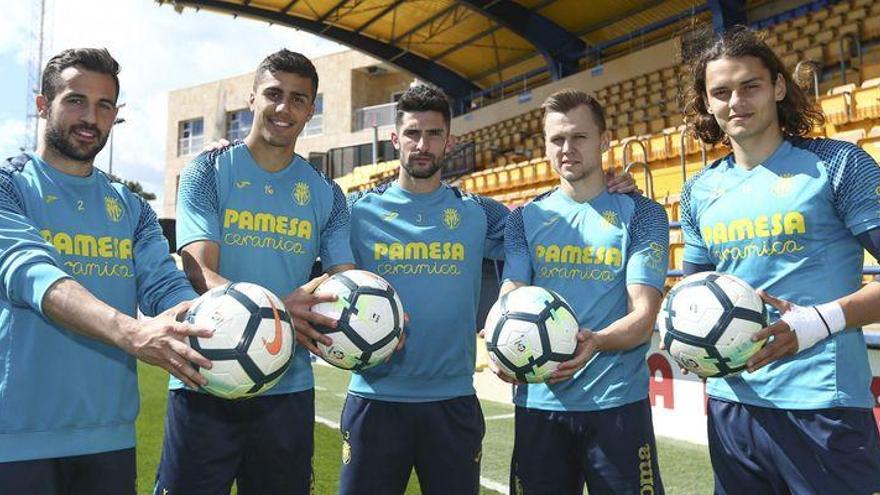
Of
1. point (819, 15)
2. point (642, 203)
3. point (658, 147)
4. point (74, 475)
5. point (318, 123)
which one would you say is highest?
point (318, 123)

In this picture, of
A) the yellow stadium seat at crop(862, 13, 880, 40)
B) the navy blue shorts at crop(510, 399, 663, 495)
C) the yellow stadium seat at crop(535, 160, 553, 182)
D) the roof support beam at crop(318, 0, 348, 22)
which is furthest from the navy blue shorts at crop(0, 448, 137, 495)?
the roof support beam at crop(318, 0, 348, 22)

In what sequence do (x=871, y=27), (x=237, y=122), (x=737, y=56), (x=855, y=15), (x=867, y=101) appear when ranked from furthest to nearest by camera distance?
1. (x=237, y=122)
2. (x=855, y=15)
3. (x=871, y=27)
4. (x=867, y=101)
5. (x=737, y=56)

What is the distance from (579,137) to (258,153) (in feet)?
4.57

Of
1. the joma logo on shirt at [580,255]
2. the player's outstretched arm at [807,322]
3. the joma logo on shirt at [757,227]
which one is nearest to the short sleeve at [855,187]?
the joma logo on shirt at [757,227]

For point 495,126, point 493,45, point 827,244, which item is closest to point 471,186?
point 495,126

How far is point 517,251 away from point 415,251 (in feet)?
1.52

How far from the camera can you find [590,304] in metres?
2.79

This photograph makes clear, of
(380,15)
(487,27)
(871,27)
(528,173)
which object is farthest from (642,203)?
(487,27)

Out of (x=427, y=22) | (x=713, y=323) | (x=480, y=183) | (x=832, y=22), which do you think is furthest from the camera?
(x=427, y=22)

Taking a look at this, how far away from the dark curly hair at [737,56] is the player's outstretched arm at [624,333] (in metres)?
0.73

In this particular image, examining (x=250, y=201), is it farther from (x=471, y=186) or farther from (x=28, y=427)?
(x=471, y=186)

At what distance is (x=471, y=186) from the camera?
1589 cm

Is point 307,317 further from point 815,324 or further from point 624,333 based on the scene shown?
point 815,324

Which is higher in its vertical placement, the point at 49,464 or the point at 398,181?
the point at 398,181
